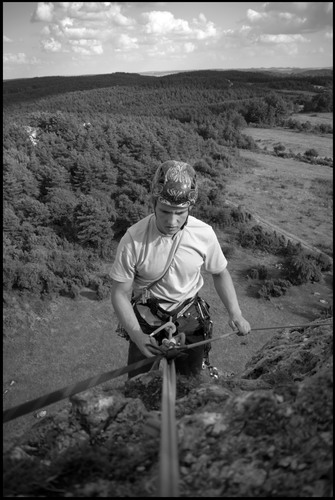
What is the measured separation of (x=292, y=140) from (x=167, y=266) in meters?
63.9

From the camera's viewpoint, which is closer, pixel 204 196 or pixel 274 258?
pixel 274 258

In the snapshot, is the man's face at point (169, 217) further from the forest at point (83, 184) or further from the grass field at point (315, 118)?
the grass field at point (315, 118)

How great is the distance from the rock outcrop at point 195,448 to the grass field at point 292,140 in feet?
182

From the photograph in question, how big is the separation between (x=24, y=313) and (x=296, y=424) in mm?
18076

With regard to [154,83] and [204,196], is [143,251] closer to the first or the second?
[204,196]

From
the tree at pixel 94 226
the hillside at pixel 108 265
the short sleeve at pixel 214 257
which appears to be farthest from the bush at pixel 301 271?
the short sleeve at pixel 214 257

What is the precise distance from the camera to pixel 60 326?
18031 millimetres

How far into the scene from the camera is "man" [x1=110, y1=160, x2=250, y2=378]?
310 cm

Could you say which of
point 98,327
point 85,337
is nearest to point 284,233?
point 98,327

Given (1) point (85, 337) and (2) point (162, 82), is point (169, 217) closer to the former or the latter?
(1) point (85, 337)

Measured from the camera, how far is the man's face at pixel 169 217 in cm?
307

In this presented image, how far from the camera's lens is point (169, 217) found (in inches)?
121

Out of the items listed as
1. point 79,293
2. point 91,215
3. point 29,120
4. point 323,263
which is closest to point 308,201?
point 323,263

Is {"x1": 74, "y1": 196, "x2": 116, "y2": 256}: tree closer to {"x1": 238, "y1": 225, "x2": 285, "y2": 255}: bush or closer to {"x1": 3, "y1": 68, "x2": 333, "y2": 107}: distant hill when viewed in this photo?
{"x1": 238, "y1": 225, "x2": 285, "y2": 255}: bush
